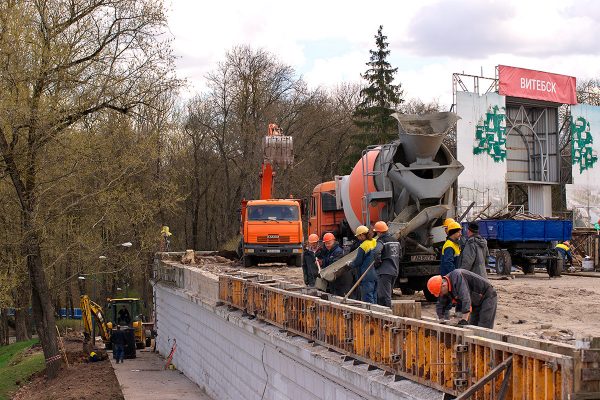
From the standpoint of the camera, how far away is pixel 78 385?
27688mm

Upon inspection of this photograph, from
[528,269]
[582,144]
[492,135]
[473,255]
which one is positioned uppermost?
[492,135]

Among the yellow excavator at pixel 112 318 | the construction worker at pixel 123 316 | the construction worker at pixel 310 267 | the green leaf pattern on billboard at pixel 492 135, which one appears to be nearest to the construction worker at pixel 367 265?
the construction worker at pixel 310 267

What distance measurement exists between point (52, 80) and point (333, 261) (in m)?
13.0

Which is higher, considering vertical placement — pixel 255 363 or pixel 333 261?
pixel 333 261

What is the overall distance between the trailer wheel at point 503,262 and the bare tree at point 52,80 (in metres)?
11.4

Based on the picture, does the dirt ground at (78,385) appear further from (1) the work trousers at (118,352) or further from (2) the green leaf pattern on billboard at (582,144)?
→ (2) the green leaf pattern on billboard at (582,144)

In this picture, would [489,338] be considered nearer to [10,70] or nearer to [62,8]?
[10,70]

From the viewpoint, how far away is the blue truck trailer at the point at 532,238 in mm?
25578

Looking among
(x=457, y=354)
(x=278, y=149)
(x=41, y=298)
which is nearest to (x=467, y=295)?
(x=457, y=354)

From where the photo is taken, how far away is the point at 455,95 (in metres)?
Answer: 40.5

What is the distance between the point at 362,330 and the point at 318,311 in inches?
74.3

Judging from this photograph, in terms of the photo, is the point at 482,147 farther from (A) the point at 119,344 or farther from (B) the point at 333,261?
(B) the point at 333,261

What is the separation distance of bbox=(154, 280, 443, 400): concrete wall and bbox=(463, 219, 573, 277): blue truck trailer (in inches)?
342

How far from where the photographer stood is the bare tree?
79.6 feet
